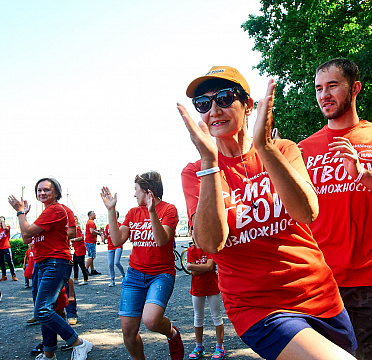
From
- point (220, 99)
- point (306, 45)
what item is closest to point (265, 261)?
point (220, 99)

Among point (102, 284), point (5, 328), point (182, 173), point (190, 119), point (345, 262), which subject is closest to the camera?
point (190, 119)

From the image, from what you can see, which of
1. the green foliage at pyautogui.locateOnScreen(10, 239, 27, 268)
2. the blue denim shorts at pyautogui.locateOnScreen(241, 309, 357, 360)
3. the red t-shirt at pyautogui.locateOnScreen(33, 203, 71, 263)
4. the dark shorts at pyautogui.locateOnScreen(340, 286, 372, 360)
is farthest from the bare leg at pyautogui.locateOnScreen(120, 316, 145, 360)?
the green foliage at pyautogui.locateOnScreen(10, 239, 27, 268)

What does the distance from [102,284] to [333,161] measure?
32.4ft

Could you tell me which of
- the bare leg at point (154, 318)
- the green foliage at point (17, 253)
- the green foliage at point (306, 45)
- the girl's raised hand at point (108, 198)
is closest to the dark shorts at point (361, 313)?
the bare leg at point (154, 318)

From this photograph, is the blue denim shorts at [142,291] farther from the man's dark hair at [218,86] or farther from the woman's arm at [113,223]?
the man's dark hair at [218,86]

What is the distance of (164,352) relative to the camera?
4840 mm

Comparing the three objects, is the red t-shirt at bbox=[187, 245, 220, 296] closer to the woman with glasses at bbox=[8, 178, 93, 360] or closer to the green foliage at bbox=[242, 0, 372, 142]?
the woman with glasses at bbox=[8, 178, 93, 360]

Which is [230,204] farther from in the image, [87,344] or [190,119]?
[87,344]

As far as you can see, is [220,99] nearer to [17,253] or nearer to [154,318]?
[154,318]

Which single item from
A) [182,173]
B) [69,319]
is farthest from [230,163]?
[69,319]

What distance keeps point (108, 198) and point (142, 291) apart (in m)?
1.21

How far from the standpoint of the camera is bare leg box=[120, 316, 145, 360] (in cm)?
368

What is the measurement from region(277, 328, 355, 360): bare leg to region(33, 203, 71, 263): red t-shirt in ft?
12.2

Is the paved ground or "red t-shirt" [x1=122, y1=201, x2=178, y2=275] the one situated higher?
"red t-shirt" [x1=122, y1=201, x2=178, y2=275]
